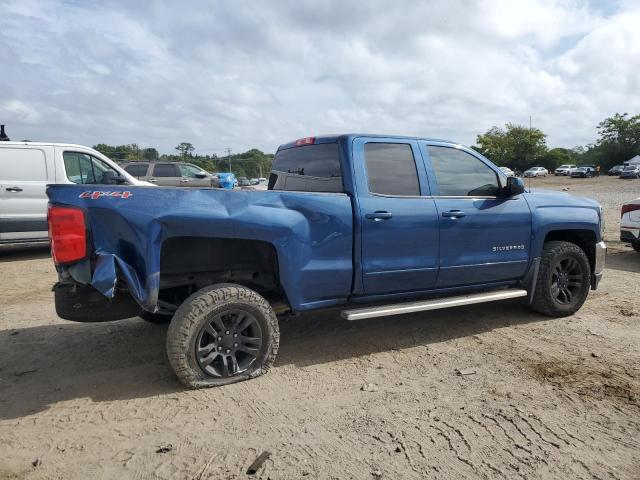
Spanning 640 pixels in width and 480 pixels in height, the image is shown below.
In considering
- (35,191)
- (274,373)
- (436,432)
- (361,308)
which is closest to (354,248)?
(361,308)

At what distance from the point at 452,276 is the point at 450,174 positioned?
0.98 metres

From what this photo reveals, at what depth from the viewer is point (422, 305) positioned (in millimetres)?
4172

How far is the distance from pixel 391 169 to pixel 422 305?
1241mm

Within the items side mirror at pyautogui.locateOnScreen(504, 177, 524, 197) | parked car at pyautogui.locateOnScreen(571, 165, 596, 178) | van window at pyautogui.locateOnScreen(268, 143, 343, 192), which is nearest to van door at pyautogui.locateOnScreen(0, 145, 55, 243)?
van window at pyautogui.locateOnScreen(268, 143, 343, 192)

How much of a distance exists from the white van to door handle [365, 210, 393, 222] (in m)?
5.78

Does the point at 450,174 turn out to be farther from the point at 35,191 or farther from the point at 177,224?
the point at 35,191

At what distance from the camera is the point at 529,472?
2482 mm

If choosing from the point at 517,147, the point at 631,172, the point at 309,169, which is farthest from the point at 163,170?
the point at 517,147

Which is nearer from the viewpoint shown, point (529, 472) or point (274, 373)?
point (529, 472)

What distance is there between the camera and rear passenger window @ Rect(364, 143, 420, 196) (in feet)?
13.4

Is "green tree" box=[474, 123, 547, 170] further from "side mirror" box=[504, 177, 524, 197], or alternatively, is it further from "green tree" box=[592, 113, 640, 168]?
"side mirror" box=[504, 177, 524, 197]

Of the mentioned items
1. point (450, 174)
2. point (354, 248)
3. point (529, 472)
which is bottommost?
point (529, 472)

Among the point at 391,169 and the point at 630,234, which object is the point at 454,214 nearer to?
the point at 391,169

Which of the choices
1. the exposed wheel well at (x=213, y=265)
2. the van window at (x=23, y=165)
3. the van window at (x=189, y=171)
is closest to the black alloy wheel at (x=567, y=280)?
the exposed wheel well at (x=213, y=265)
